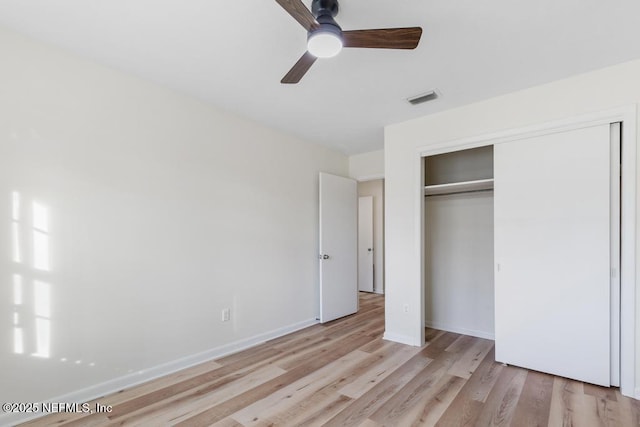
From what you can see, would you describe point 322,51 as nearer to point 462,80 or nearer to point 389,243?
point 462,80

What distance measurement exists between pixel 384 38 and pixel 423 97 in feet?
4.77

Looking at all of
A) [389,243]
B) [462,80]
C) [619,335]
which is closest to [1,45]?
[462,80]

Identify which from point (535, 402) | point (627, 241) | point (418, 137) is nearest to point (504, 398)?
point (535, 402)

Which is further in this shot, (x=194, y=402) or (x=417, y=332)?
(x=417, y=332)

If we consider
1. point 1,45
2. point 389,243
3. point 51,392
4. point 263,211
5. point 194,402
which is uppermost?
point 1,45

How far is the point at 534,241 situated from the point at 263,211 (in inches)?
107

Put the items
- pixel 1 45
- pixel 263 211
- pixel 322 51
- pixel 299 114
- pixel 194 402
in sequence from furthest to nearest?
pixel 263 211 < pixel 299 114 < pixel 194 402 < pixel 1 45 < pixel 322 51

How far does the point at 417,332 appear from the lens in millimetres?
3350

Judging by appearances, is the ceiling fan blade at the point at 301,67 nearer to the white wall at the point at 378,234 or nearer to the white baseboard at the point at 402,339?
the white baseboard at the point at 402,339

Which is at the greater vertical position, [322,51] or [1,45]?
[1,45]

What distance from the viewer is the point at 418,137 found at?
340cm

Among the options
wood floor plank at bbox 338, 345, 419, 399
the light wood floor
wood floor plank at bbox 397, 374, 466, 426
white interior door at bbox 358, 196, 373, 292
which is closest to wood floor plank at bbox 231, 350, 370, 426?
the light wood floor

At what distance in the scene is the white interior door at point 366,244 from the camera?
20.4 ft

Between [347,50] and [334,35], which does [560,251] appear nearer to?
[347,50]
